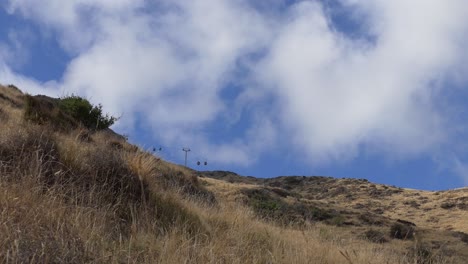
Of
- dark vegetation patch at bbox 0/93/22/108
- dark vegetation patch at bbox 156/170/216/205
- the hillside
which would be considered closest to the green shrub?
dark vegetation patch at bbox 0/93/22/108

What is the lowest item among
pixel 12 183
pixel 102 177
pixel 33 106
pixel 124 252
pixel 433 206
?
pixel 124 252

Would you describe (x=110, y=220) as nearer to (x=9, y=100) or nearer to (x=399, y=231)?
(x=399, y=231)

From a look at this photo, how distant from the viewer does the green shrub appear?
29.6 metres

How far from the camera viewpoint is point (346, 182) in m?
55.4

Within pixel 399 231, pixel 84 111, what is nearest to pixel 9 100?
pixel 84 111

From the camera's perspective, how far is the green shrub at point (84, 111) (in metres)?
29.6

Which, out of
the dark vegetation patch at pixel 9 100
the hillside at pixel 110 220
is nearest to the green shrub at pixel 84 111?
the dark vegetation patch at pixel 9 100

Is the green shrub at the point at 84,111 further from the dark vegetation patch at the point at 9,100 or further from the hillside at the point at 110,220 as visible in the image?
the hillside at the point at 110,220

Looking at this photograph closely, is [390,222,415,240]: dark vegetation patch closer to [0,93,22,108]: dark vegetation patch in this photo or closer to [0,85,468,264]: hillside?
[0,85,468,264]: hillside

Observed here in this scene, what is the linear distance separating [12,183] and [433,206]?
42.9 m

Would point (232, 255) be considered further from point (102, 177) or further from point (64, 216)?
point (102, 177)

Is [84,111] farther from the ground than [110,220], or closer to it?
farther from the ground

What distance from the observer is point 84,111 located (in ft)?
99.7

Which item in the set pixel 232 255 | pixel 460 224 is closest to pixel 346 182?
pixel 460 224
